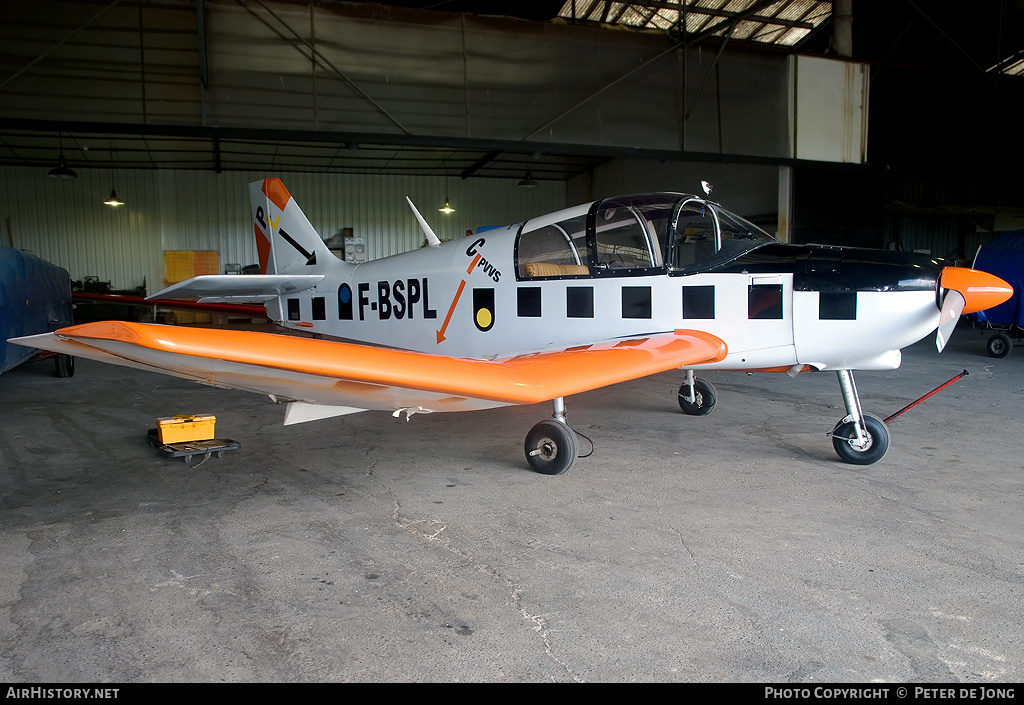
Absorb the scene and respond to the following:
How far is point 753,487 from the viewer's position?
437 cm

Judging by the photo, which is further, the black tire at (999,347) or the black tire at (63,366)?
the black tire at (999,347)

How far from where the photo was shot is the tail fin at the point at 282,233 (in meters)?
8.80

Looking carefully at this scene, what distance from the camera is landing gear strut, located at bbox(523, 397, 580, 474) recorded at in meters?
4.62

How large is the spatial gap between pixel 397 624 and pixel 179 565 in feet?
4.36

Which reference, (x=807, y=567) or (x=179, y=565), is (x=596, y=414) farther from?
(x=179, y=565)

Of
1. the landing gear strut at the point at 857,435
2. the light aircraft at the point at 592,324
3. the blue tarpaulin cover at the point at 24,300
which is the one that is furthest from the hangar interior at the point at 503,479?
the blue tarpaulin cover at the point at 24,300

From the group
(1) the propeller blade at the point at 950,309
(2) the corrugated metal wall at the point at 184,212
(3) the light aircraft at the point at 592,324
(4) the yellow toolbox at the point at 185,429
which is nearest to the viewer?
(3) the light aircraft at the point at 592,324

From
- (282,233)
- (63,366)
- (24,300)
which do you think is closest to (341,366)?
(282,233)

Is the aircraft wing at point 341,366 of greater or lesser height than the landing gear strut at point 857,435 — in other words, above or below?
above

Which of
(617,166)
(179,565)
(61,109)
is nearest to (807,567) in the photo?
(179,565)

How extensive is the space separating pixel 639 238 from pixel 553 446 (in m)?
1.93

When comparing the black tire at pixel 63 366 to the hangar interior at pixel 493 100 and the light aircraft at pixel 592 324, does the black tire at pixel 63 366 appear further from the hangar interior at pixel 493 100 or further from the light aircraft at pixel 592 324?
the light aircraft at pixel 592 324

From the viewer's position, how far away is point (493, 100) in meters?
13.1

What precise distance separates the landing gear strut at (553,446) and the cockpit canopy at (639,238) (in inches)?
55.3
